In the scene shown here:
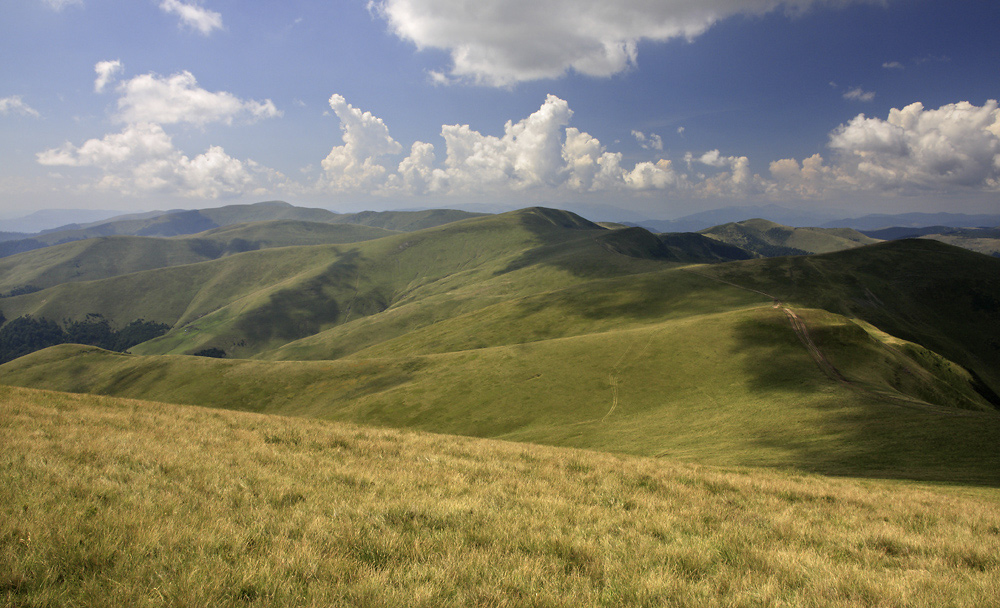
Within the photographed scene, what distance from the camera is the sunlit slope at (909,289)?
98.3 m

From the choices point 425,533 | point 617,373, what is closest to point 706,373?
point 617,373

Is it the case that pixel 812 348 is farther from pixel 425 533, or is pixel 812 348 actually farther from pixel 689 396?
pixel 425 533

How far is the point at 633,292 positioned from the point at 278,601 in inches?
4685

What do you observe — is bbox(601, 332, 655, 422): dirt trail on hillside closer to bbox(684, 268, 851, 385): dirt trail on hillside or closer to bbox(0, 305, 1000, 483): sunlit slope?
bbox(0, 305, 1000, 483): sunlit slope

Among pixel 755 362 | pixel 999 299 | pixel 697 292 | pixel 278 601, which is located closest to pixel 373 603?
pixel 278 601

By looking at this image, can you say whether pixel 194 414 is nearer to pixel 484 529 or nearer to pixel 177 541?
pixel 177 541

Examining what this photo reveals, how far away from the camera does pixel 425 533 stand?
292 inches

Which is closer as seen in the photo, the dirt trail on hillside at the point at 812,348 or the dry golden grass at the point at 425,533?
the dry golden grass at the point at 425,533

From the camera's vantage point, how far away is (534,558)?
665 cm

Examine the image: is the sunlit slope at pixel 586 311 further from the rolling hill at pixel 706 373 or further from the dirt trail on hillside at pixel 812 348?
the dirt trail on hillside at pixel 812 348

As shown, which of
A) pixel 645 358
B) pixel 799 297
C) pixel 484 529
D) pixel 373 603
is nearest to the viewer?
pixel 373 603

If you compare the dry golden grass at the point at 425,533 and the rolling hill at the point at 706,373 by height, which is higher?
the dry golden grass at the point at 425,533

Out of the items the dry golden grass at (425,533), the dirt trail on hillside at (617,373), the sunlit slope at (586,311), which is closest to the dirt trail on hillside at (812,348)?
the dirt trail on hillside at (617,373)

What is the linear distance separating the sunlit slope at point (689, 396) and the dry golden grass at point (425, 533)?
668 inches
